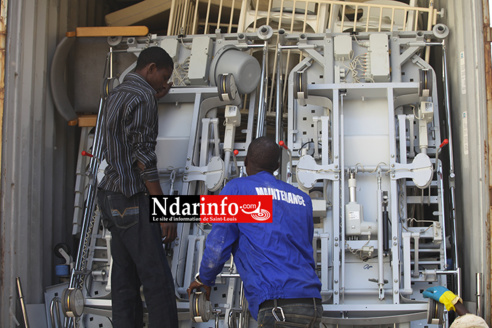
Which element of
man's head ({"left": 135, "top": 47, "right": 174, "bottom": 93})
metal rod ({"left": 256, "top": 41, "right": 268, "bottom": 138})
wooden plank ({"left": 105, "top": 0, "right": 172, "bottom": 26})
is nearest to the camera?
man's head ({"left": 135, "top": 47, "right": 174, "bottom": 93})

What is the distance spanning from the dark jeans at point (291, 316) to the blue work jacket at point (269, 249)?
2.2 inches

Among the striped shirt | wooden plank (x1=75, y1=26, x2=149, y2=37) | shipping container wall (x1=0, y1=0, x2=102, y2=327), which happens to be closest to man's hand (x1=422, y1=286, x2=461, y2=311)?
the striped shirt

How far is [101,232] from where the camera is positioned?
578cm

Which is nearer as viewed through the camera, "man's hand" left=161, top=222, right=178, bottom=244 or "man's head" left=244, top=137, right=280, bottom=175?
"man's head" left=244, top=137, right=280, bottom=175

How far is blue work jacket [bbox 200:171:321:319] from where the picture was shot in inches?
149

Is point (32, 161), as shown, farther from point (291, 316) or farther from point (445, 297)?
point (445, 297)

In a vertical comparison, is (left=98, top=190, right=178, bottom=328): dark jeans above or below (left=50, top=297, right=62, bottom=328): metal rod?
above

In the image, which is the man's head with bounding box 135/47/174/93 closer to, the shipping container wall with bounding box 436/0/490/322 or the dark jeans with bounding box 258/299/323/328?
the dark jeans with bounding box 258/299/323/328

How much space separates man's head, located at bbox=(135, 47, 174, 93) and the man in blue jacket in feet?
3.53

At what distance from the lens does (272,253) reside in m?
3.83

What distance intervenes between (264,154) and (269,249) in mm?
633

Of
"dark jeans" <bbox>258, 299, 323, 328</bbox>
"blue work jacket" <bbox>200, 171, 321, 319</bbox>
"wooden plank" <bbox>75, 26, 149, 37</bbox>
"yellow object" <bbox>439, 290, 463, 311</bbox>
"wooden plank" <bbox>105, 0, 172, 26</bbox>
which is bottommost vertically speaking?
"dark jeans" <bbox>258, 299, 323, 328</bbox>

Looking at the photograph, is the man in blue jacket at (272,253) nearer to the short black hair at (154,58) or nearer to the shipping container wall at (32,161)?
the short black hair at (154,58)

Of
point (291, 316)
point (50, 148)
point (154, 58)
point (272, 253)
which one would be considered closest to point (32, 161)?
point (50, 148)
